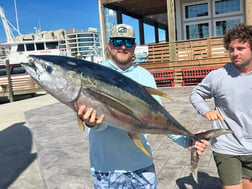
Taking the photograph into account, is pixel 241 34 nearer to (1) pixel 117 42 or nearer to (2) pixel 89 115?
(1) pixel 117 42

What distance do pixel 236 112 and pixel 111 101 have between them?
45.8 inches

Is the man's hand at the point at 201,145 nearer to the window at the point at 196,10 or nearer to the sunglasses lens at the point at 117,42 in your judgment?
the sunglasses lens at the point at 117,42

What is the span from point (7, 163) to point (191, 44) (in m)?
11.2

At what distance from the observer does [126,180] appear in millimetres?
1832

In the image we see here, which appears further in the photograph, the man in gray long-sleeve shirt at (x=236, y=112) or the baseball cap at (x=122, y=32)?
the man in gray long-sleeve shirt at (x=236, y=112)

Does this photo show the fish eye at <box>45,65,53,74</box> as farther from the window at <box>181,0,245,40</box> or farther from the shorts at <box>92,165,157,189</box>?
the window at <box>181,0,245,40</box>

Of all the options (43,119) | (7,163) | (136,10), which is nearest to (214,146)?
(7,163)

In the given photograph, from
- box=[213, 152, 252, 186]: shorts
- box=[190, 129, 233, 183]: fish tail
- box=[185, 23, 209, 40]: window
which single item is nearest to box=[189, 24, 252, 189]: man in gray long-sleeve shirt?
box=[213, 152, 252, 186]: shorts

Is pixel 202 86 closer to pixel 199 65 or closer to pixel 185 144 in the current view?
pixel 185 144

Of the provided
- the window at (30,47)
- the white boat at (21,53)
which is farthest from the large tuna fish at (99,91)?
the window at (30,47)

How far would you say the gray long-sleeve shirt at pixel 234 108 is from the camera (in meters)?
1.99

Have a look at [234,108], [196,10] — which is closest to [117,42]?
[234,108]

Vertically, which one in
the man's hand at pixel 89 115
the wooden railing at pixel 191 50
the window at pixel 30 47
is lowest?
the man's hand at pixel 89 115

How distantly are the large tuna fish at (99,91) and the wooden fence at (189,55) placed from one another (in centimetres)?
1165
